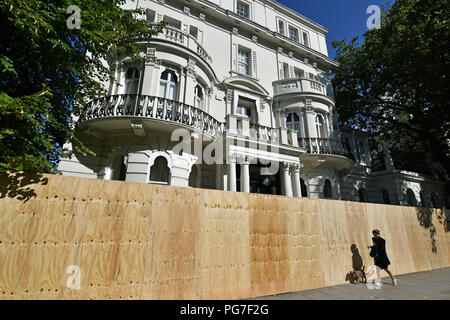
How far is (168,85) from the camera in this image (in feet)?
32.4

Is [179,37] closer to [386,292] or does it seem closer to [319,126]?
[319,126]

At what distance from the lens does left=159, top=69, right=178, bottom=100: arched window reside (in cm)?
984

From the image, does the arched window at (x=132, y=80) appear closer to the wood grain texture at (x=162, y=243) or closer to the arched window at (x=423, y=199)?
the wood grain texture at (x=162, y=243)

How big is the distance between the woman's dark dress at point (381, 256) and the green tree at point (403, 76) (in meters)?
10.9

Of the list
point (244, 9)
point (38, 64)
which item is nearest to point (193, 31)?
point (244, 9)

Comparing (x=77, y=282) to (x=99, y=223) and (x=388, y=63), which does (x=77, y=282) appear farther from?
(x=388, y=63)

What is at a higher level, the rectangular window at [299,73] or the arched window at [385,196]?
the rectangular window at [299,73]

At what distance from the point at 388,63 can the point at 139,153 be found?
17.8 m

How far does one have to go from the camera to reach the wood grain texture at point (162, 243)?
333 cm

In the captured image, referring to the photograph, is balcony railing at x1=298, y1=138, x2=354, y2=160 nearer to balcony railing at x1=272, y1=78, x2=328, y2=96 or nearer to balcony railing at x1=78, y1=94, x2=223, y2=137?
balcony railing at x1=272, y1=78, x2=328, y2=96

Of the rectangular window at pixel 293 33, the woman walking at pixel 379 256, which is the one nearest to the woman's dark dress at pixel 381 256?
the woman walking at pixel 379 256

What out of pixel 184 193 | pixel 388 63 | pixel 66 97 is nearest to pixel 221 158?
pixel 184 193

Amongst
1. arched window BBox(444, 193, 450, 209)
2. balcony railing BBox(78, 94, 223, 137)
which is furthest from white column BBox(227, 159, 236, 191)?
arched window BBox(444, 193, 450, 209)

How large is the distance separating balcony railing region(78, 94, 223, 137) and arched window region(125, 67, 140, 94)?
0.96m
